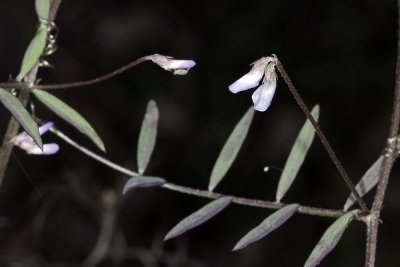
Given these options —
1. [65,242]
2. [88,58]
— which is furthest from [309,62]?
[65,242]

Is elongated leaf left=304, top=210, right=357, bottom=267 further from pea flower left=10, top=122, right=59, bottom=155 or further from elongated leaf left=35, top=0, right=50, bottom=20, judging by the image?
elongated leaf left=35, top=0, right=50, bottom=20

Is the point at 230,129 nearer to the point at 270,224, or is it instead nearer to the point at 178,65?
the point at 270,224

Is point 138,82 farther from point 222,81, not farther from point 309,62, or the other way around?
point 309,62

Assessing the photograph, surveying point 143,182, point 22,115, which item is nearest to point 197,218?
point 143,182

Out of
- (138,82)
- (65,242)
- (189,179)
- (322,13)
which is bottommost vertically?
(65,242)

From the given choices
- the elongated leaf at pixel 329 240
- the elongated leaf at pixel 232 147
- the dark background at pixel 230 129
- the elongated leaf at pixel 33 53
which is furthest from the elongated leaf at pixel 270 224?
the dark background at pixel 230 129

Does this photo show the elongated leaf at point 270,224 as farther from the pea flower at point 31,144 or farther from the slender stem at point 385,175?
the pea flower at point 31,144
